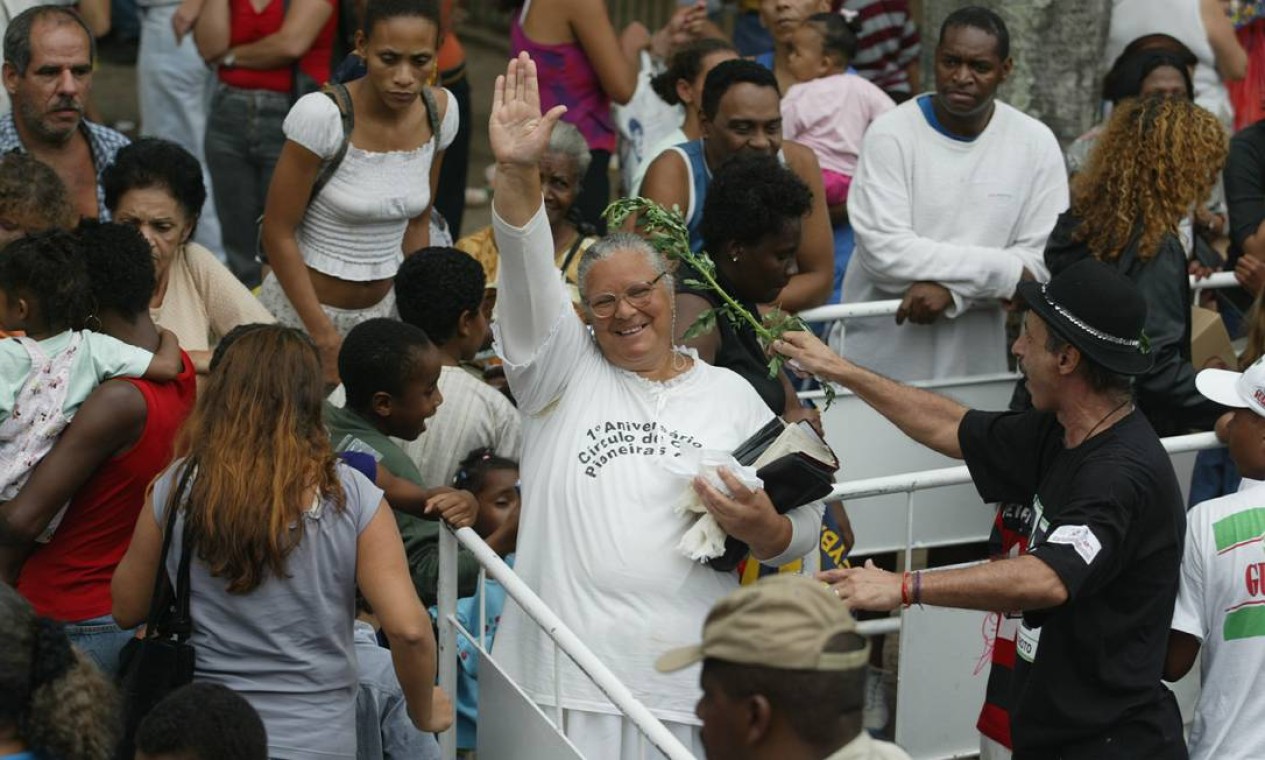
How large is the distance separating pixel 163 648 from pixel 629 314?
4.59ft

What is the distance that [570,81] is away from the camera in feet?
26.5

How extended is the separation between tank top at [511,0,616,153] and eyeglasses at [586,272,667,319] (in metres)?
3.37

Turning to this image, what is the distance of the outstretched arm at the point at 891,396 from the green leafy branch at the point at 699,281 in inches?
1.7

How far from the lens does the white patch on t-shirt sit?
423 cm

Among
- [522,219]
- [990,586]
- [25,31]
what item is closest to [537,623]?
[522,219]

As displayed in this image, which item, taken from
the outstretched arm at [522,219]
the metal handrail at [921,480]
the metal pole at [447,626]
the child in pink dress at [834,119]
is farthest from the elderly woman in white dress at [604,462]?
the child in pink dress at [834,119]

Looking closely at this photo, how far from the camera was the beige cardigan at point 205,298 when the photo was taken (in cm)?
583

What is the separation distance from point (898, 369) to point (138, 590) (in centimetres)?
351

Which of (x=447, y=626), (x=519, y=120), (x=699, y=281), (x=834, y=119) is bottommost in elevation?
(x=447, y=626)

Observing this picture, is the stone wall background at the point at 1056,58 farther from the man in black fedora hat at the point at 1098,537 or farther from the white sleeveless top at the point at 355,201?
the man in black fedora hat at the point at 1098,537

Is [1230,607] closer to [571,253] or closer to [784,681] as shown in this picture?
[784,681]

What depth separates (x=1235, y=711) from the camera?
470 cm

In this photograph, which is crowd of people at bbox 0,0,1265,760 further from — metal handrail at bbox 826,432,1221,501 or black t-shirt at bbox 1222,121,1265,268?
black t-shirt at bbox 1222,121,1265,268

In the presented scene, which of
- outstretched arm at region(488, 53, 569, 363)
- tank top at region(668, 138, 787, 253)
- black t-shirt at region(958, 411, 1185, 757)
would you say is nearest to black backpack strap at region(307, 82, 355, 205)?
tank top at region(668, 138, 787, 253)
